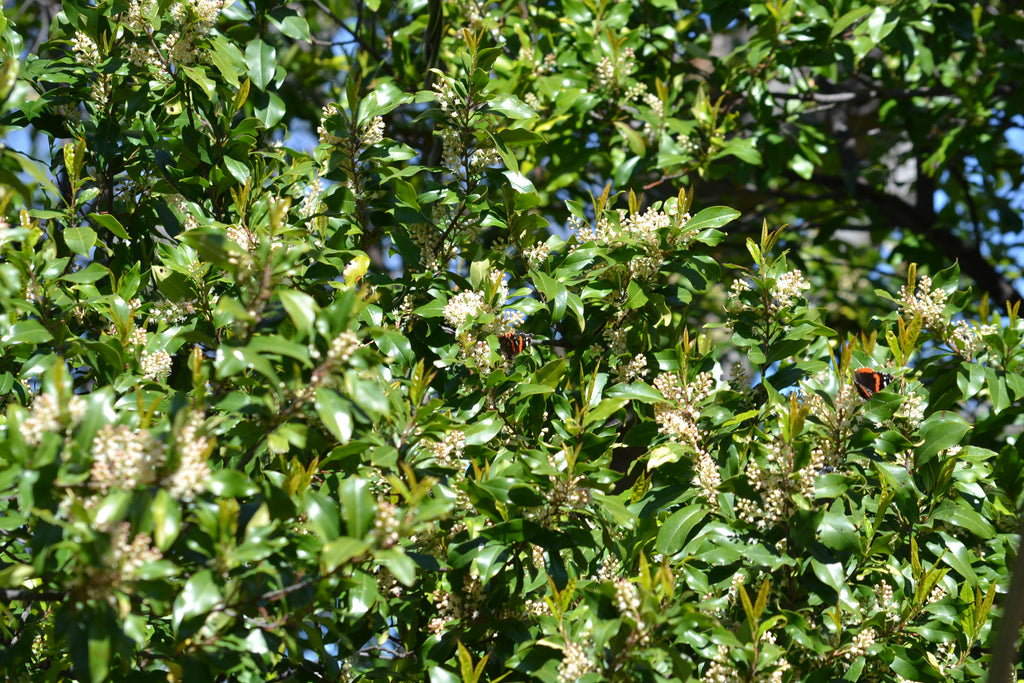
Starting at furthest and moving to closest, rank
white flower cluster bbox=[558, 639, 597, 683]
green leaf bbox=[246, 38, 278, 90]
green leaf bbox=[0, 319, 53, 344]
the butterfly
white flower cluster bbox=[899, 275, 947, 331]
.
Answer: green leaf bbox=[246, 38, 278, 90] → white flower cluster bbox=[899, 275, 947, 331] → the butterfly → green leaf bbox=[0, 319, 53, 344] → white flower cluster bbox=[558, 639, 597, 683]

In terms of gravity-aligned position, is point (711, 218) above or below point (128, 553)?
above

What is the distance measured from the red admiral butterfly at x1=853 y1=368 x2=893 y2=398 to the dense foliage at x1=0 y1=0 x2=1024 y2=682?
11 mm

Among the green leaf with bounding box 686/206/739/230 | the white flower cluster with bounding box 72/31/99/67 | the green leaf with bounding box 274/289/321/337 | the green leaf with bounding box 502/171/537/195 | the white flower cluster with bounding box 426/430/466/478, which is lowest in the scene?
the white flower cluster with bounding box 426/430/466/478

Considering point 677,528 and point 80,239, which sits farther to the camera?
point 80,239

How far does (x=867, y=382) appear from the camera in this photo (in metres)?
2.10

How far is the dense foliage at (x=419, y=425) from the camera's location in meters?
1.41

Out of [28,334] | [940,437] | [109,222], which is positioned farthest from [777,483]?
[109,222]

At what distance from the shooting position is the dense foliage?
1.41 meters

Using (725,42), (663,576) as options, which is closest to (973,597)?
(663,576)

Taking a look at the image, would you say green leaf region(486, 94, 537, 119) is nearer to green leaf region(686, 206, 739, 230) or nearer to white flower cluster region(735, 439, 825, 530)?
green leaf region(686, 206, 739, 230)

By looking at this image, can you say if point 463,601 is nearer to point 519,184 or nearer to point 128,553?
point 128,553

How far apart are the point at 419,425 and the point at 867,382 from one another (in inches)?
42.7

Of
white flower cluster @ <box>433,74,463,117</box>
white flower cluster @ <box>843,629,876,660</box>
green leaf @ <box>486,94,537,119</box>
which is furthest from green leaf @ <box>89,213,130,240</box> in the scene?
white flower cluster @ <box>843,629,876,660</box>

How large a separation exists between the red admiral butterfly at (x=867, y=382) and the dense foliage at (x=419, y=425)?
11mm
